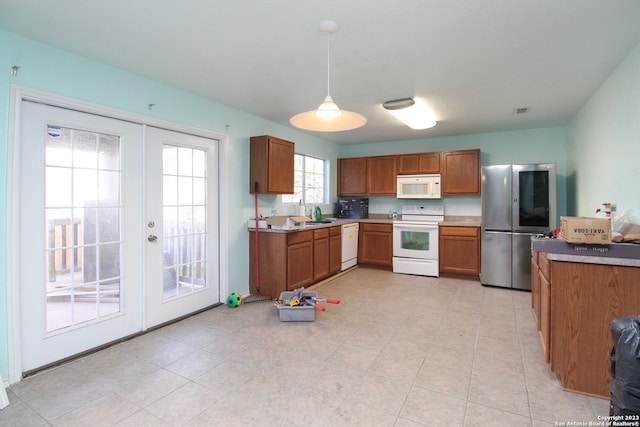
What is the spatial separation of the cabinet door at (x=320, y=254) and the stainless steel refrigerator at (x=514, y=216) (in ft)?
7.68

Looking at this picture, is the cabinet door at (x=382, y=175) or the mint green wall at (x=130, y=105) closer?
the mint green wall at (x=130, y=105)

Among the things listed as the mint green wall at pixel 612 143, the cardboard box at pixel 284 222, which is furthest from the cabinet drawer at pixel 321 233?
the mint green wall at pixel 612 143

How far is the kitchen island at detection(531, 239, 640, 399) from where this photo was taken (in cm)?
196

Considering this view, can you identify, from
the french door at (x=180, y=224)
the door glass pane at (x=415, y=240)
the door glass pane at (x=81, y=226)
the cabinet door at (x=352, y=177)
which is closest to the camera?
the door glass pane at (x=81, y=226)

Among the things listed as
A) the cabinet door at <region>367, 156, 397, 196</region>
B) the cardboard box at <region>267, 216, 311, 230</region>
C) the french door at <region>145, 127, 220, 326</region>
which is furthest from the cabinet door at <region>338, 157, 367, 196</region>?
the french door at <region>145, 127, 220, 326</region>

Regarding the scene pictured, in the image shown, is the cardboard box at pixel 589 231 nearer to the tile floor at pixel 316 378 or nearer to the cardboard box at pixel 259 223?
the tile floor at pixel 316 378

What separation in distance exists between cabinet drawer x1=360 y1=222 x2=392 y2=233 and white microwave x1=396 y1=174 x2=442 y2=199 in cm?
59

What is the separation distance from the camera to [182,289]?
3457 mm

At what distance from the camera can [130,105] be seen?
287cm

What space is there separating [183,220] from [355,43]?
2472 millimetres

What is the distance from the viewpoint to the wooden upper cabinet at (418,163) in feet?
17.8

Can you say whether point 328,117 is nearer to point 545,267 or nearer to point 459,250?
point 545,267

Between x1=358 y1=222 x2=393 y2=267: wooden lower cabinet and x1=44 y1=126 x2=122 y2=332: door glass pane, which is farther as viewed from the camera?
x1=358 y1=222 x2=393 y2=267: wooden lower cabinet

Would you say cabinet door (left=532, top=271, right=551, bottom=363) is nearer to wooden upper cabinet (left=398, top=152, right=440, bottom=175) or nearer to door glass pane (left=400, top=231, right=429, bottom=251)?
Result: door glass pane (left=400, top=231, right=429, bottom=251)
